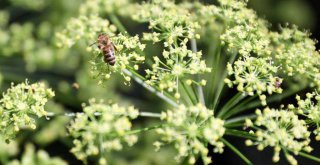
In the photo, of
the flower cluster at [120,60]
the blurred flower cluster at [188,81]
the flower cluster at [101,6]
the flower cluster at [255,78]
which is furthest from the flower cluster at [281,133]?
the flower cluster at [101,6]

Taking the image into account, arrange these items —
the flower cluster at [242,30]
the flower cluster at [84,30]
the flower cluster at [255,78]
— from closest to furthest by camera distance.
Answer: the flower cluster at [255,78]
the flower cluster at [242,30]
the flower cluster at [84,30]

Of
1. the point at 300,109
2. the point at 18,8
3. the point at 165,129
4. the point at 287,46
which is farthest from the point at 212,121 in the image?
the point at 18,8

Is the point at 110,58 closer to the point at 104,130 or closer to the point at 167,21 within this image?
the point at 167,21

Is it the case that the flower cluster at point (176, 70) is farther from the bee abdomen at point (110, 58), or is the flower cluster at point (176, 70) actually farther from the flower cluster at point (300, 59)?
the flower cluster at point (300, 59)

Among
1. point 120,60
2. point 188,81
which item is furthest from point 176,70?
point 120,60

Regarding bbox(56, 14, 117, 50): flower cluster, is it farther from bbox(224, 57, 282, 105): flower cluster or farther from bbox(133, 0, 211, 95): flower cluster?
bbox(224, 57, 282, 105): flower cluster

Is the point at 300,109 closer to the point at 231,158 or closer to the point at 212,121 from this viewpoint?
the point at 212,121
